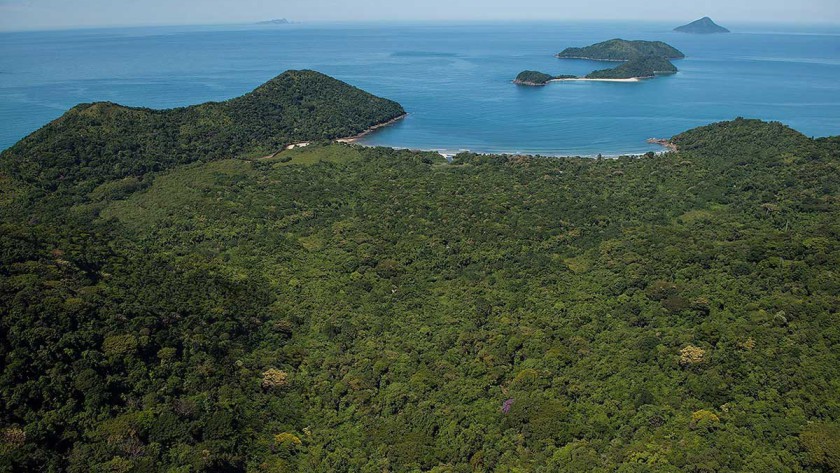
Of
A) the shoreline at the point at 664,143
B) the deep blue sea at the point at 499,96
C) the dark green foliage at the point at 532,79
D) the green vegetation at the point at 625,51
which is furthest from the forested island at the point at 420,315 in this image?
the green vegetation at the point at 625,51

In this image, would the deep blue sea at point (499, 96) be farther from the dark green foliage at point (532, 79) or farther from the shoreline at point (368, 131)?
the dark green foliage at point (532, 79)

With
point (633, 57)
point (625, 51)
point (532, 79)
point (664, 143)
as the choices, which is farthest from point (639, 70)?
point (664, 143)

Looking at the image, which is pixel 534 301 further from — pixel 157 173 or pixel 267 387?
pixel 157 173

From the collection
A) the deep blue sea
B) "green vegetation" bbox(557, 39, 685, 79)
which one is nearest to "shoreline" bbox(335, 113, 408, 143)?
the deep blue sea

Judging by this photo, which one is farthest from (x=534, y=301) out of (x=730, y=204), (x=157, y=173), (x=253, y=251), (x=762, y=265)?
(x=157, y=173)

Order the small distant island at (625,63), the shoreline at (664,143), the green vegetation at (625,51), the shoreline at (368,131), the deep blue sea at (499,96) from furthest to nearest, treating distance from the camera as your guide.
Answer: the green vegetation at (625,51) → the small distant island at (625,63) → the deep blue sea at (499,96) → the shoreline at (368,131) → the shoreline at (664,143)

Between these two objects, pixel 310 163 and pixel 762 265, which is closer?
pixel 762 265
